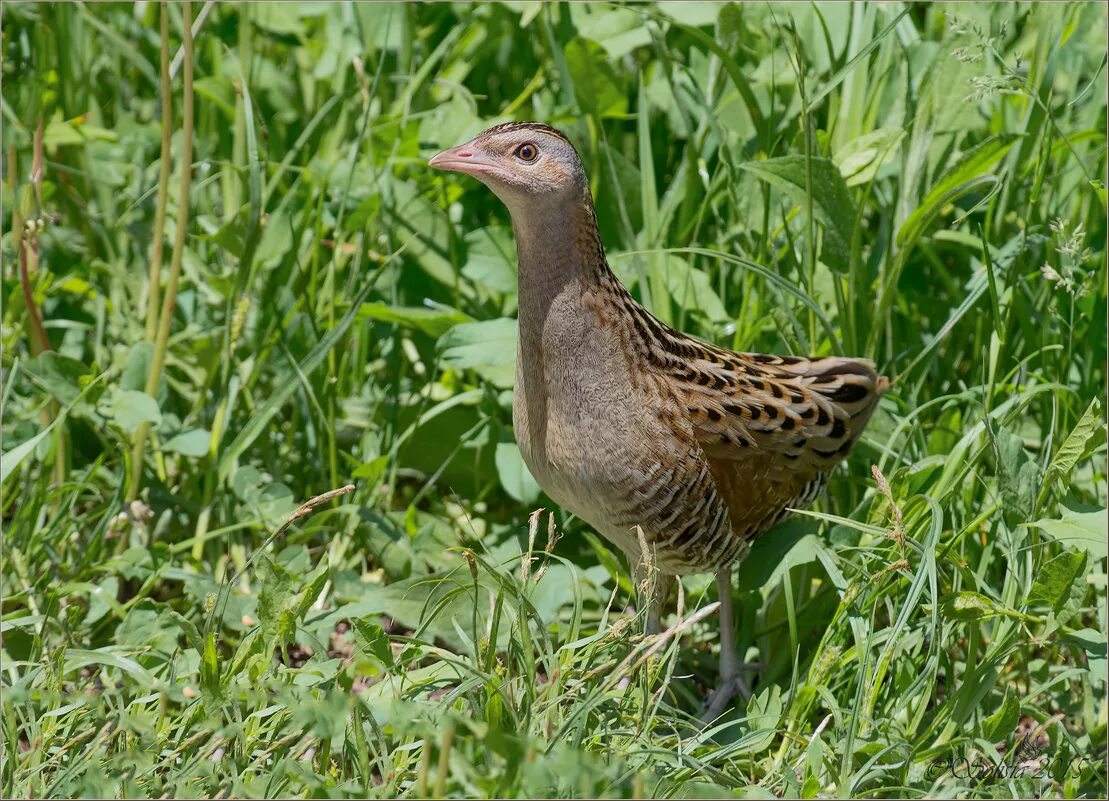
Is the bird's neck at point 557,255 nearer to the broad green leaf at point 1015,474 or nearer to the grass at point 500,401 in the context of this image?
the grass at point 500,401

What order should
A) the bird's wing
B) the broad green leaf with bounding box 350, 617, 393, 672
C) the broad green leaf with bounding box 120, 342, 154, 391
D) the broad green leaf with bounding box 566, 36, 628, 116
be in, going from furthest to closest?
the broad green leaf with bounding box 566, 36, 628, 116
the broad green leaf with bounding box 120, 342, 154, 391
the bird's wing
the broad green leaf with bounding box 350, 617, 393, 672

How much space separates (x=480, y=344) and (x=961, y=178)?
1.39m

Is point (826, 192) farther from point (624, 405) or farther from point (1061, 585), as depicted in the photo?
point (1061, 585)

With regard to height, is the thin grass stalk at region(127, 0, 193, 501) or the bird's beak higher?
the bird's beak

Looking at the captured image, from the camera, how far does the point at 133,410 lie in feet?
11.6

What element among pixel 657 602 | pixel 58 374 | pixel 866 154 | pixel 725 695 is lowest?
pixel 725 695

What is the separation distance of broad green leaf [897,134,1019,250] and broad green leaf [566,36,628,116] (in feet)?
3.34

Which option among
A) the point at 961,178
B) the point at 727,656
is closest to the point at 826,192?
the point at 961,178

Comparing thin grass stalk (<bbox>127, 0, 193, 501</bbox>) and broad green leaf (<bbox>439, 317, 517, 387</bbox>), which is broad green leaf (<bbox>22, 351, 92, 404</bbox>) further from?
broad green leaf (<bbox>439, 317, 517, 387</bbox>)

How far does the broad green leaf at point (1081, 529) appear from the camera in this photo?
9.67 feet

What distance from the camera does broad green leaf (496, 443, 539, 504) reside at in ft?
12.3

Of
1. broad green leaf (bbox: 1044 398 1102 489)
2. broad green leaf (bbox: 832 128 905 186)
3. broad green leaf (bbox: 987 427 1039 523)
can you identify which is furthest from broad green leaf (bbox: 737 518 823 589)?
broad green leaf (bbox: 832 128 905 186)

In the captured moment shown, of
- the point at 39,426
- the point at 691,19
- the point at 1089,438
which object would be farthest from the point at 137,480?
the point at 1089,438

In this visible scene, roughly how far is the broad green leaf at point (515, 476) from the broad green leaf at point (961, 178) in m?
1.21
